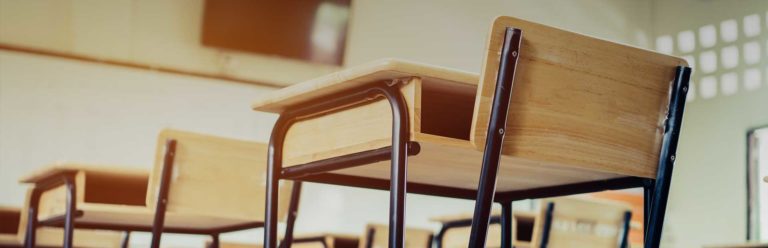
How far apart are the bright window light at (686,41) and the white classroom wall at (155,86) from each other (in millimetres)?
545

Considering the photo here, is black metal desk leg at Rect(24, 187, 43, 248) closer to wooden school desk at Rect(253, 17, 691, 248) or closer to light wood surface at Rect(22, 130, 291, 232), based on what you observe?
light wood surface at Rect(22, 130, 291, 232)

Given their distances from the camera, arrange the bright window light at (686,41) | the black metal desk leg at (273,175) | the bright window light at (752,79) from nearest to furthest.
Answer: the black metal desk leg at (273,175) < the bright window light at (752,79) < the bright window light at (686,41)

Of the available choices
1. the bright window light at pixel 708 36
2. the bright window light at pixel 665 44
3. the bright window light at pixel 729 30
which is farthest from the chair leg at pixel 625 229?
the bright window light at pixel 665 44

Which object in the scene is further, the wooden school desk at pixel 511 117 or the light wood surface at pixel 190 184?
the light wood surface at pixel 190 184

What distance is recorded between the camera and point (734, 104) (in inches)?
294

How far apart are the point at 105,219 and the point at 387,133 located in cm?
153

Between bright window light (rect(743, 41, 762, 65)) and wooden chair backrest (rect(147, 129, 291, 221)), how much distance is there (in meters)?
5.72

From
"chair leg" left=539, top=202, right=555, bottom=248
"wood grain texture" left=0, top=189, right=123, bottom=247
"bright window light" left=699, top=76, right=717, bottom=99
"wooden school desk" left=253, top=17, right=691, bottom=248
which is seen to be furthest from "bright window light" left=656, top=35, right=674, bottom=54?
"wooden school desk" left=253, top=17, right=691, bottom=248

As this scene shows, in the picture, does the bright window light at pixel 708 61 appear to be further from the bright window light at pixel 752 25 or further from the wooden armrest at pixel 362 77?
the wooden armrest at pixel 362 77

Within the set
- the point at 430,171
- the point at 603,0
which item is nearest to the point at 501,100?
the point at 430,171

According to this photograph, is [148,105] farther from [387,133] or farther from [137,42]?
[387,133]

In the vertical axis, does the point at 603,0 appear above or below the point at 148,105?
above

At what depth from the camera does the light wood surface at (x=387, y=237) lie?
4539 millimetres

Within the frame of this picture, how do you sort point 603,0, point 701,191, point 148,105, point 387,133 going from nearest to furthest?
1. point 387,133
2. point 148,105
3. point 701,191
4. point 603,0
